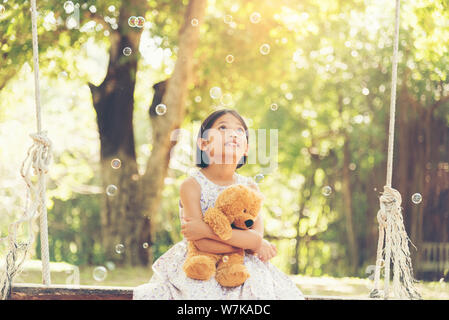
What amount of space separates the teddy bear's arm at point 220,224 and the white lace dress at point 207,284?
102 mm

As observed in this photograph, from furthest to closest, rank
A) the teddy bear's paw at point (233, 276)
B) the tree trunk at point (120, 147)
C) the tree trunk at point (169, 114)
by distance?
the tree trunk at point (120, 147) → the tree trunk at point (169, 114) → the teddy bear's paw at point (233, 276)

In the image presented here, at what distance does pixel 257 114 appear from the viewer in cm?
514

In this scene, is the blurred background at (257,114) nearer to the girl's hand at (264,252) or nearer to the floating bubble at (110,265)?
the floating bubble at (110,265)

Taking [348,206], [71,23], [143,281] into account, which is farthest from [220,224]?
[348,206]

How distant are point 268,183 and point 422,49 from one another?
10.8ft

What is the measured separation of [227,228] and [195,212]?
4.8 inches

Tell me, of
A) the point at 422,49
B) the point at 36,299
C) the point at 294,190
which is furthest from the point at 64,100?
the point at 36,299

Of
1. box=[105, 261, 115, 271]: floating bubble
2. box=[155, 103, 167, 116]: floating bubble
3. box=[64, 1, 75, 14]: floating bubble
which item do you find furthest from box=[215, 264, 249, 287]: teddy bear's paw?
box=[105, 261, 115, 271]: floating bubble

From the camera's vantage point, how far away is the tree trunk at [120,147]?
3.92 metres

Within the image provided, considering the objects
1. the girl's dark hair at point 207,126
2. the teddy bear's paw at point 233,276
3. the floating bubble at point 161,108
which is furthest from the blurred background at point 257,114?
the teddy bear's paw at point 233,276

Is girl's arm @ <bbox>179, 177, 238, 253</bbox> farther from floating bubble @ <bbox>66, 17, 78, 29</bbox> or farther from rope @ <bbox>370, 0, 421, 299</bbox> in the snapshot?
floating bubble @ <bbox>66, 17, 78, 29</bbox>

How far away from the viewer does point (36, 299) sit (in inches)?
73.8

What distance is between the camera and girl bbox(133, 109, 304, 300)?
5.09ft

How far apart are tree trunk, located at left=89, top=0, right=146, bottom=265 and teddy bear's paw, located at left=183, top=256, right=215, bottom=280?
2421 millimetres
